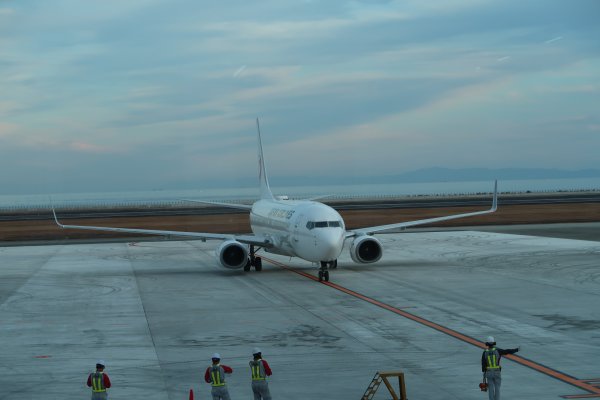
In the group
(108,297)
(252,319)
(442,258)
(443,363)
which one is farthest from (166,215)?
(443,363)

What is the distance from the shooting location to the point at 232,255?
4031 cm

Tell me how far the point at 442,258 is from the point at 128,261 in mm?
19501

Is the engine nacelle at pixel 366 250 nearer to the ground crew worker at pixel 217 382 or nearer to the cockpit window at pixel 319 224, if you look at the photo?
the cockpit window at pixel 319 224

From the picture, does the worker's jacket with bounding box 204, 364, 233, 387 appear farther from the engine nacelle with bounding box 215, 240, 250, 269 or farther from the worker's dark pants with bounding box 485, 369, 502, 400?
the engine nacelle with bounding box 215, 240, 250, 269

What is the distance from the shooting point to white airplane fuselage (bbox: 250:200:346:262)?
3566 centimetres

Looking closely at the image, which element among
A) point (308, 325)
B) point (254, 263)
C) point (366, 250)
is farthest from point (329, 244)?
point (308, 325)

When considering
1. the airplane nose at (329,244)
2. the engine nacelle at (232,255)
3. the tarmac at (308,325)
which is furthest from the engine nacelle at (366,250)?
the engine nacelle at (232,255)

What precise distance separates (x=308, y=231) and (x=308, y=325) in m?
11.7

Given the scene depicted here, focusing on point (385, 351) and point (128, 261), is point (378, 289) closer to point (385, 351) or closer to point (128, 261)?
point (385, 351)

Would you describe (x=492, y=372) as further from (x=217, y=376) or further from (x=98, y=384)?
(x=98, y=384)

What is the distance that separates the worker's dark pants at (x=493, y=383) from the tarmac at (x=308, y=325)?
1031mm

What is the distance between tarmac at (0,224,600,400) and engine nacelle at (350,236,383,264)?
104 centimetres

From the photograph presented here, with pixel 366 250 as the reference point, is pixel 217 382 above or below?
below

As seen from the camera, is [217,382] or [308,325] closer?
[217,382]
